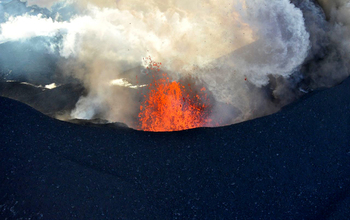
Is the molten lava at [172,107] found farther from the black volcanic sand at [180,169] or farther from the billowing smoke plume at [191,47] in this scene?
the black volcanic sand at [180,169]

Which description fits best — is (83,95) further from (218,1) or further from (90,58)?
(218,1)

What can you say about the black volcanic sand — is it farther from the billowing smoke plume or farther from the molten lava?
the billowing smoke plume

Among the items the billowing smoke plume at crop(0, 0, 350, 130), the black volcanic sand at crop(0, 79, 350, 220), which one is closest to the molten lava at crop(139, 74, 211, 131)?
the billowing smoke plume at crop(0, 0, 350, 130)

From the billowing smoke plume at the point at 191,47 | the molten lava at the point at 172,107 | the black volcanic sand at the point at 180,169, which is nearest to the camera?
the black volcanic sand at the point at 180,169

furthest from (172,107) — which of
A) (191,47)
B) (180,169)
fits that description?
(180,169)

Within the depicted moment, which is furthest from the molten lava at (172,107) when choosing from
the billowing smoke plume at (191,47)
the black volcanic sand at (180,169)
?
the black volcanic sand at (180,169)
